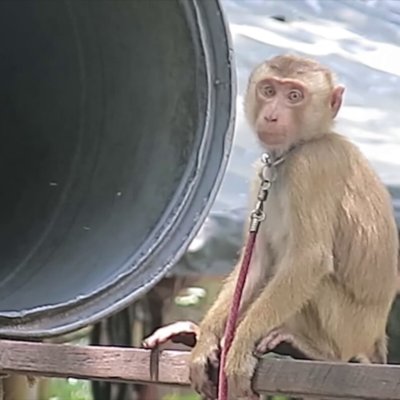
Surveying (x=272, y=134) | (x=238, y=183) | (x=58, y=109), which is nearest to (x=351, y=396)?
(x=272, y=134)

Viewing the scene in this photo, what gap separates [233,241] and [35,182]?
88 centimetres

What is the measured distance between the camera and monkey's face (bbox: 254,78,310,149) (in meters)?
3.87

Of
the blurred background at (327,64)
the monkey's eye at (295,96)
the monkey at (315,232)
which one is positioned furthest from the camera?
the blurred background at (327,64)

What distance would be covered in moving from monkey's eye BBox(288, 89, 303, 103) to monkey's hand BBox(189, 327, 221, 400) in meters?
0.67

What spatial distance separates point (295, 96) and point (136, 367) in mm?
830

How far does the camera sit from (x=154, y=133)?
4.31 metres

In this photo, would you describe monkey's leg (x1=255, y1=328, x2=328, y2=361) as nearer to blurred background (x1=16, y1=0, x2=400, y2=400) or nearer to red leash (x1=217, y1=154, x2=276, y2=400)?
red leash (x1=217, y1=154, x2=276, y2=400)

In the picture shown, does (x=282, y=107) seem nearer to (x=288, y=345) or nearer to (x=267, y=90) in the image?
(x=267, y=90)

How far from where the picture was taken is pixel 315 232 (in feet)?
12.6

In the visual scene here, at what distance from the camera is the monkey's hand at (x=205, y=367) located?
12.2 ft

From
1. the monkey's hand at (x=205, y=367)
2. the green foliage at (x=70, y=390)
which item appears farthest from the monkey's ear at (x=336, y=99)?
the green foliage at (x=70, y=390)

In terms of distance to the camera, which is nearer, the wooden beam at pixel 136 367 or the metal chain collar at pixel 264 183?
the wooden beam at pixel 136 367

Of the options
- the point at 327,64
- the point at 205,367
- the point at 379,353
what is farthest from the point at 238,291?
the point at 327,64

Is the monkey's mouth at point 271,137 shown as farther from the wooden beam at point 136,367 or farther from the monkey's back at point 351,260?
the wooden beam at point 136,367
